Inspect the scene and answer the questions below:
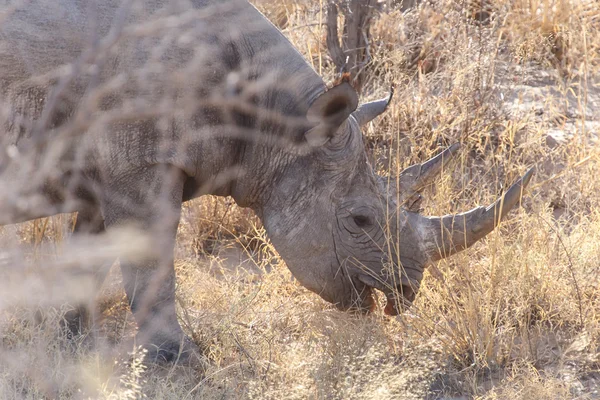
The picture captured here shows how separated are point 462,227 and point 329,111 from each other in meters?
0.95

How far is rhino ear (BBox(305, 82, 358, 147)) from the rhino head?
49mm

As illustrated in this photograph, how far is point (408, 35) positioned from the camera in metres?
8.51

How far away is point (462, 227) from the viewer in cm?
501

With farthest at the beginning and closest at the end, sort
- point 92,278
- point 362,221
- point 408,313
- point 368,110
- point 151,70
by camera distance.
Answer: point 92,278 → point 368,110 → point 408,313 → point 362,221 → point 151,70

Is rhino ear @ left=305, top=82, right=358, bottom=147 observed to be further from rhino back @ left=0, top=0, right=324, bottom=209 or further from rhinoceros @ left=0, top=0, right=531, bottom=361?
rhino back @ left=0, top=0, right=324, bottom=209

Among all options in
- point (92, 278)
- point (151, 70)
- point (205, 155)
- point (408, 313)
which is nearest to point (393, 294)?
point (408, 313)

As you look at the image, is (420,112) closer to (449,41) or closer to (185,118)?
(449,41)

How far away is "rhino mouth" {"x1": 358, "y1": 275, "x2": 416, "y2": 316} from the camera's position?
499 centimetres

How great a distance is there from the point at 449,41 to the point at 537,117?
1.01 metres

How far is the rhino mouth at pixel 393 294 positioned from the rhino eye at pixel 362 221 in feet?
0.92

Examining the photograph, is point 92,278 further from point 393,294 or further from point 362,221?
point 393,294

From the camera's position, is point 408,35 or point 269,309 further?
point 408,35

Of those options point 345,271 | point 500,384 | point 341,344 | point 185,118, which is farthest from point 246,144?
point 500,384

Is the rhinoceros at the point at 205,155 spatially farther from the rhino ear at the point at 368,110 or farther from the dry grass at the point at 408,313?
the dry grass at the point at 408,313
